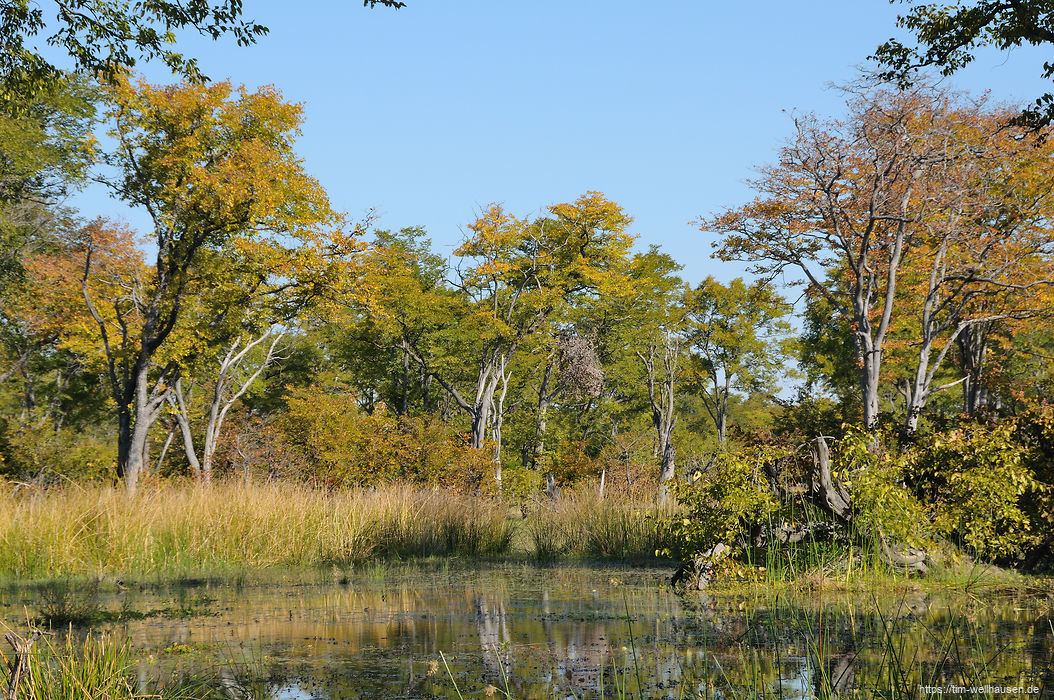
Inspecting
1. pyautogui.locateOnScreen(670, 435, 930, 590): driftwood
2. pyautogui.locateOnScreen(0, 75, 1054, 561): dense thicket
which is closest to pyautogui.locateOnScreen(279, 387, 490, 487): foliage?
pyautogui.locateOnScreen(0, 75, 1054, 561): dense thicket

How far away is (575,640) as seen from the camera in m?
6.98

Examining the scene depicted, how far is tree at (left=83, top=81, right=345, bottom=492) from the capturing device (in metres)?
22.1

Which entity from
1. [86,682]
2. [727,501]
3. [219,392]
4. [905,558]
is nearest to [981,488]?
[905,558]

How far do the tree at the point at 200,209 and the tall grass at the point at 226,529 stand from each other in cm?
885

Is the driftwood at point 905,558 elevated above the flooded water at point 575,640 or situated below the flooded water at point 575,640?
above

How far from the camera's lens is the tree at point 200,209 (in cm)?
2206

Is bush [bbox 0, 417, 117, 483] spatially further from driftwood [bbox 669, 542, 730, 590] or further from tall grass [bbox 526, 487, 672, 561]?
driftwood [bbox 669, 542, 730, 590]

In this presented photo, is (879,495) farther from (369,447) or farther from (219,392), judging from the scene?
(219,392)

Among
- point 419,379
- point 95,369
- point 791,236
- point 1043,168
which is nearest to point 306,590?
point 791,236

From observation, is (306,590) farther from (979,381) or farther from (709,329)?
(709,329)

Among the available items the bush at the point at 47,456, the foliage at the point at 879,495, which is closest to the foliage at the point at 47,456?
the bush at the point at 47,456

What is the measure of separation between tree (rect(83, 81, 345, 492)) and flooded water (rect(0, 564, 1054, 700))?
42.0 feet

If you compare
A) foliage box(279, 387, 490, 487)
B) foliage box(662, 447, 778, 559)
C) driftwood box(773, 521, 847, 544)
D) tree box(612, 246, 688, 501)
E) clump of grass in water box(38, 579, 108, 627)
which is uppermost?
tree box(612, 246, 688, 501)

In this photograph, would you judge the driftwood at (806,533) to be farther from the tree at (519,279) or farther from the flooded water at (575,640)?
the tree at (519,279)
